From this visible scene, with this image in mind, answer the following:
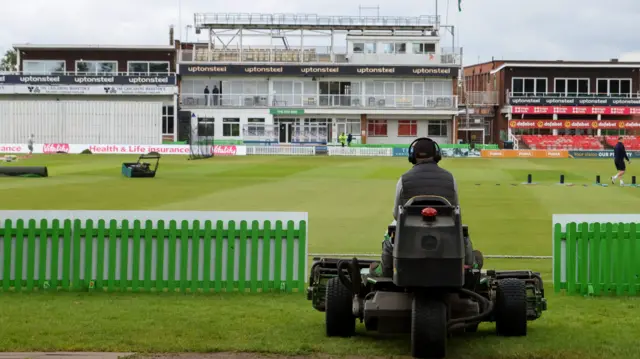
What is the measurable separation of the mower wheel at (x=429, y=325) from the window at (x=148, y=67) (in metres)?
85.6

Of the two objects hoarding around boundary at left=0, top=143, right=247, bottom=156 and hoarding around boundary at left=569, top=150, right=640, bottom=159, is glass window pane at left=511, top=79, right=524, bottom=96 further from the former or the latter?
hoarding around boundary at left=0, top=143, right=247, bottom=156

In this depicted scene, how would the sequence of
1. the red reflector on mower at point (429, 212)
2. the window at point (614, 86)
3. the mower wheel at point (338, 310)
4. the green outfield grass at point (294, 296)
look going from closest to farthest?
the red reflector on mower at point (429, 212) < the green outfield grass at point (294, 296) < the mower wheel at point (338, 310) < the window at point (614, 86)

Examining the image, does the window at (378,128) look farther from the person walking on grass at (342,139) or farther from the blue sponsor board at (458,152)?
the blue sponsor board at (458,152)

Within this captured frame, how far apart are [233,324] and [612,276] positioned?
5.23 m

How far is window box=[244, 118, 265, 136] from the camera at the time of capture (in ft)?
289

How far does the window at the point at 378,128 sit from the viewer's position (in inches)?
3524

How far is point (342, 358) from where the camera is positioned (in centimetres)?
817

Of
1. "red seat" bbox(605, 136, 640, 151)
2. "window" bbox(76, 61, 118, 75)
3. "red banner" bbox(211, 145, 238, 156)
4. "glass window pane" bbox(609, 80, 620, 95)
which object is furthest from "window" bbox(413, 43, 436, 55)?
"window" bbox(76, 61, 118, 75)

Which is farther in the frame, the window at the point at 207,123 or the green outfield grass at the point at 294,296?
the window at the point at 207,123

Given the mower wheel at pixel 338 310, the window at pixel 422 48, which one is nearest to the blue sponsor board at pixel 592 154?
the window at pixel 422 48

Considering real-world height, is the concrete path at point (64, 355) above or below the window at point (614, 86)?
below

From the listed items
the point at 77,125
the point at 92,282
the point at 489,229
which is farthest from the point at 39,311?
the point at 77,125

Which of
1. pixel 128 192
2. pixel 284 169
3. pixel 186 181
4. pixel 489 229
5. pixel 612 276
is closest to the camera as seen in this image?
pixel 612 276

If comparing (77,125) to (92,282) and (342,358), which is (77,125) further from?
(342,358)
